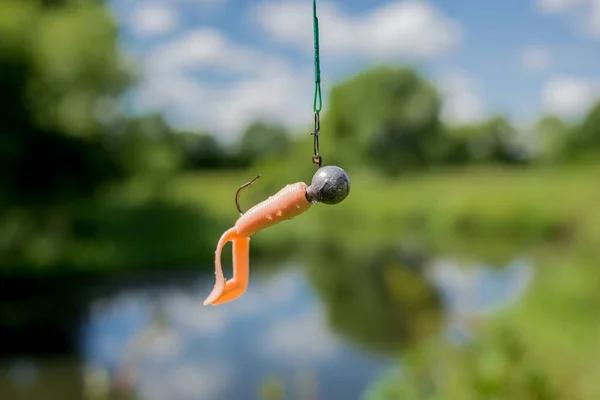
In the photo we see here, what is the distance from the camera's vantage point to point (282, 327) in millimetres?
6492

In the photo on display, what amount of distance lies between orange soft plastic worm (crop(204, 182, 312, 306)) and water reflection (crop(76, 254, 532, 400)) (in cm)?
438

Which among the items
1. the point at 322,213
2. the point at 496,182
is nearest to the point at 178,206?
the point at 322,213

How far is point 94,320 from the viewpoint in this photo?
6586mm

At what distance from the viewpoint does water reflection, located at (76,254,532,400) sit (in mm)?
5203

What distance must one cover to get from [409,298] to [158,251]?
12.4 feet

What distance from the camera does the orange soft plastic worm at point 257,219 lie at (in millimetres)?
557

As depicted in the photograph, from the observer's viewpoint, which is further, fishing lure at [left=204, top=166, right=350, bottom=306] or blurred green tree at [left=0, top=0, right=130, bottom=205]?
blurred green tree at [left=0, top=0, right=130, bottom=205]

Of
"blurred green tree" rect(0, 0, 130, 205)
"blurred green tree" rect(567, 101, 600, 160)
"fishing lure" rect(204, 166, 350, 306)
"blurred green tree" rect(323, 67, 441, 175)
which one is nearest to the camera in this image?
"fishing lure" rect(204, 166, 350, 306)

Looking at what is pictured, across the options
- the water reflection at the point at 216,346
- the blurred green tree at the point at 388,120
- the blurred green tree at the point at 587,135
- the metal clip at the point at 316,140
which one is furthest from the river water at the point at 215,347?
the metal clip at the point at 316,140

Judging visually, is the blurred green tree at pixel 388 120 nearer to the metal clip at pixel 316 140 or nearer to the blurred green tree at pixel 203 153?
the blurred green tree at pixel 203 153

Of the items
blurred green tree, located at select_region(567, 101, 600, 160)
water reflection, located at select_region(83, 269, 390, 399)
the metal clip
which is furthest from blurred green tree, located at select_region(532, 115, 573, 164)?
the metal clip

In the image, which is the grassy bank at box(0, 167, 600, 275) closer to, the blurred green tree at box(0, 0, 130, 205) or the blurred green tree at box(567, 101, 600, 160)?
the blurred green tree at box(0, 0, 130, 205)

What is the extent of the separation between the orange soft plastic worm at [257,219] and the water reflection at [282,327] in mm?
4384

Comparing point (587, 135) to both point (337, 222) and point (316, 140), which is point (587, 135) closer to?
point (337, 222)
